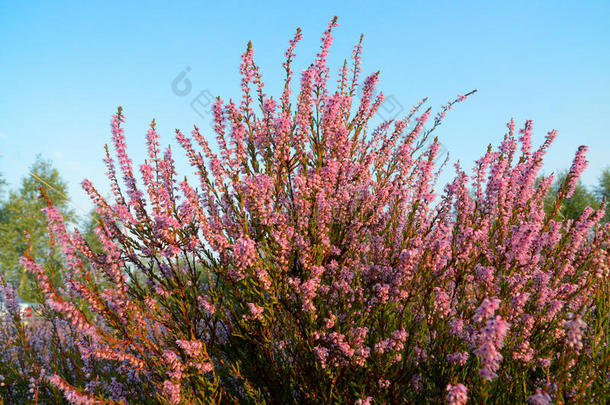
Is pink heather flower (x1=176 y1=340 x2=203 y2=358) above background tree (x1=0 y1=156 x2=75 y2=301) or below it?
below

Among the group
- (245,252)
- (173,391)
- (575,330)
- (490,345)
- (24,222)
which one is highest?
(24,222)

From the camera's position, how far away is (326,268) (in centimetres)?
377

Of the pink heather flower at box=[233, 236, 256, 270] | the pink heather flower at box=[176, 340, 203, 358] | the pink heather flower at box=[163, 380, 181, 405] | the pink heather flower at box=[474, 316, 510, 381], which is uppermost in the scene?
the pink heather flower at box=[233, 236, 256, 270]

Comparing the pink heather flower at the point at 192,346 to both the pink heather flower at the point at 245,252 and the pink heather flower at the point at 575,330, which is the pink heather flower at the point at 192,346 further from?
the pink heather flower at the point at 575,330

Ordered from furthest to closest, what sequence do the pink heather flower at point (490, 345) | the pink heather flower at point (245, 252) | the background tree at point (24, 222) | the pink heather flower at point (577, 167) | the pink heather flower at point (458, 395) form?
the background tree at point (24, 222) → the pink heather flower at point (577, 167) → the pink heather flower at point (245, 252) → the pink heather flower at point (458, 395) → the pink heather flower at point (490, 345)

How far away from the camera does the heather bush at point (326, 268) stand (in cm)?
315

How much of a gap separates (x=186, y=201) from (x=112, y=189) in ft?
3.77

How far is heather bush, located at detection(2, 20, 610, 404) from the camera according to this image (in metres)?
3.15

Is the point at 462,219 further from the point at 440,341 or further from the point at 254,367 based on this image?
the point at 254,367

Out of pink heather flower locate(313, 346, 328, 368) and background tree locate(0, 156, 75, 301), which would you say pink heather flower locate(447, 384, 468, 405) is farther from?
background tree locate(0, 156, 75, 301)

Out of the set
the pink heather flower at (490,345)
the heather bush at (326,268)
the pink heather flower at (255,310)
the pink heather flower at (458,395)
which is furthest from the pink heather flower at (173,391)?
the pink heather flower at (490,345)

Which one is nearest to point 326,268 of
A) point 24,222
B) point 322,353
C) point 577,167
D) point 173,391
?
point 322,353

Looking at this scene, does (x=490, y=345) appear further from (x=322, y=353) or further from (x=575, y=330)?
(x=322, y=353)

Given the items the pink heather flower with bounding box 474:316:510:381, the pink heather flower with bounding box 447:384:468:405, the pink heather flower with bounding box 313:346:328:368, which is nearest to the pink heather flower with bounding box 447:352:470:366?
the pink heather flower with bounding box 447:384:468:405
